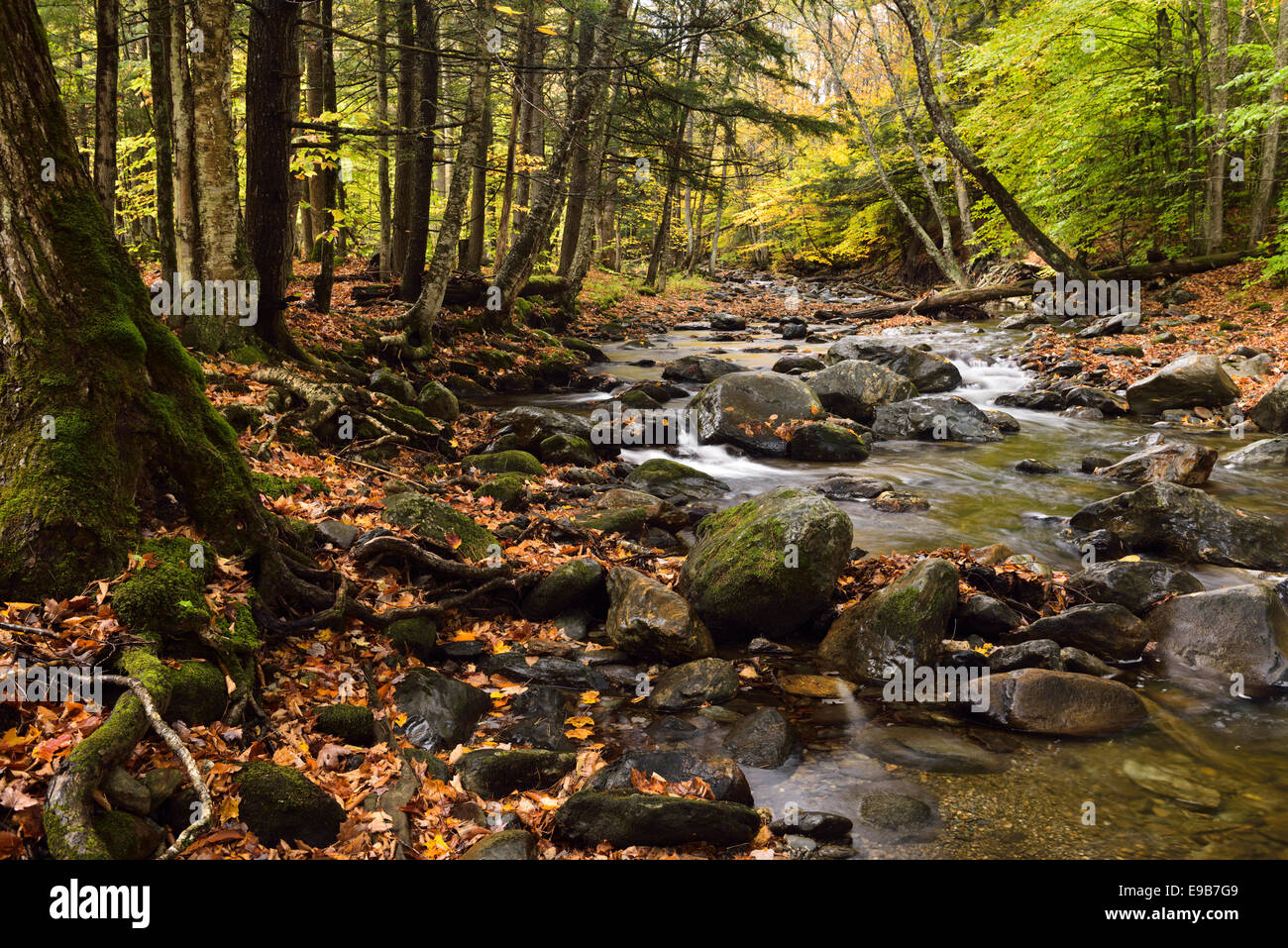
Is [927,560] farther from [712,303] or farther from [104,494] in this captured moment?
[712,303]

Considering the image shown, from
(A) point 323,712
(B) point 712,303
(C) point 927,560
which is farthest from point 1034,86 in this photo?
(A) point 323,712

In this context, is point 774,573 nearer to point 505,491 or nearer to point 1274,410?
point 505,491

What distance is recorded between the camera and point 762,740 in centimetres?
480

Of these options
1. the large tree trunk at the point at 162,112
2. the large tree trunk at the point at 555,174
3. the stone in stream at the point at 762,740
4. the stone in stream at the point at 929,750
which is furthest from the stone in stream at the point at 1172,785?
the large tree trunk at the point at 162,112

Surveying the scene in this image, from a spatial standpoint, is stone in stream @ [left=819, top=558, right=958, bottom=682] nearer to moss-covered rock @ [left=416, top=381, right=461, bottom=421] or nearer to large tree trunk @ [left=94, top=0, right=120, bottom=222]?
moss-covered rock @ [left=416, top=381, right=461, bottom=421]

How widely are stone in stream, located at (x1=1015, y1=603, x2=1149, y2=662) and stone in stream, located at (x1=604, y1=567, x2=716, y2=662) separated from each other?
2.71 m

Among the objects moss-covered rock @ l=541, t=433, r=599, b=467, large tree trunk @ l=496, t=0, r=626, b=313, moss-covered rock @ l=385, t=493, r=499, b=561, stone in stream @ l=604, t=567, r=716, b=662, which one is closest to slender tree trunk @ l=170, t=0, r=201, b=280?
moss-covered rock @ l=385, t=493, r=499, b=561

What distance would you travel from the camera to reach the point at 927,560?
20.8ft

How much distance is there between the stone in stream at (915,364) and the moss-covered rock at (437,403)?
889 cm

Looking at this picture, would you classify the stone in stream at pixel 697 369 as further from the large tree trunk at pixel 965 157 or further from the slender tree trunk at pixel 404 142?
the large tree trunk at pixel 965 157

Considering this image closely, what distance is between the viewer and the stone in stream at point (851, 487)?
32.9 ft

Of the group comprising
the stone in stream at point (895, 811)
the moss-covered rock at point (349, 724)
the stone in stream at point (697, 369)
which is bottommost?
the stone in stream at point (895, 811)

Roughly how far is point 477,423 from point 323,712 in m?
8.08
